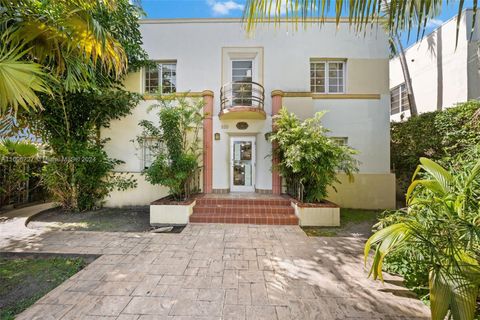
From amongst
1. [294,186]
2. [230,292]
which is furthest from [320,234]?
[230,292]

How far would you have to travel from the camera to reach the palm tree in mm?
3250

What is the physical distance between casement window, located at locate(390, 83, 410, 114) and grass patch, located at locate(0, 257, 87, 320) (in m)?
16.2

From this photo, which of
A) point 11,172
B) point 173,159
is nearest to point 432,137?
point 173,159

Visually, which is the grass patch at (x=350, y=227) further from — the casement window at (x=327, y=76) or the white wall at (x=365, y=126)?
the casement window at (x=327, y=76)

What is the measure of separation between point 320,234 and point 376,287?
7.62 feet

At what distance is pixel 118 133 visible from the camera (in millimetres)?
8625

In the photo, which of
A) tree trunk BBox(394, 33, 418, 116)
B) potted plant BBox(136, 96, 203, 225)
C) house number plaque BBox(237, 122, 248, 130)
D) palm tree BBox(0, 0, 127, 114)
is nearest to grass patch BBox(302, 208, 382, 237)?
potted plant BBox(136, 96, 203, 225)

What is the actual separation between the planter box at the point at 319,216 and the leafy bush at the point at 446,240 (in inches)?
119

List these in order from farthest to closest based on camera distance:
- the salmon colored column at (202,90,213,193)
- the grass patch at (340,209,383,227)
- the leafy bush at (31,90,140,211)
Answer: the salmon colored column at (202,90,213,193), the leafy bush at (31,90,140,211), the grass patch at (340,209,383,227)

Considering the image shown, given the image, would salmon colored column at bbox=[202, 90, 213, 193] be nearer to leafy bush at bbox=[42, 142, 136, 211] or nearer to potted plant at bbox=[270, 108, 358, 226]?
potted plant at bbox=[270, 108, 358, 226]

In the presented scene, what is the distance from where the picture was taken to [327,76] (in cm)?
908

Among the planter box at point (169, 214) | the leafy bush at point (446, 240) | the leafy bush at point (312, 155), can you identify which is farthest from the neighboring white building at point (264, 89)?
the leafy bush at point (446, 240)

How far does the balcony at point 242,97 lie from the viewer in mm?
8367

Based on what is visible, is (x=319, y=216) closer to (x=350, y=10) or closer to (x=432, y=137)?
(x=350, y=10)
